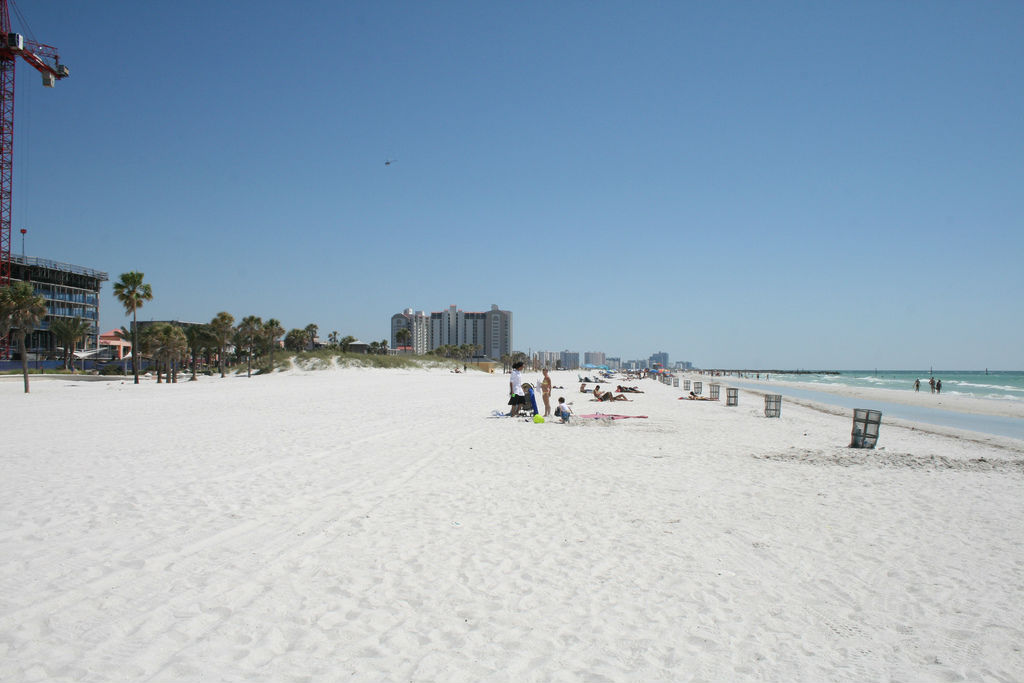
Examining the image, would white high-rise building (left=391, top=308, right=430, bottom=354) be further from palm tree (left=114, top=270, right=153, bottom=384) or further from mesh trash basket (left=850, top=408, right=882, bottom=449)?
mesh trash basket (left=850, top=408, right=882, bottom=449)

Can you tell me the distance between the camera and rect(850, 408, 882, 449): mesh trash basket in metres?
11.5

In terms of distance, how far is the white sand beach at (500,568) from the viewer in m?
3.16

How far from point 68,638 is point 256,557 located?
4.70ft

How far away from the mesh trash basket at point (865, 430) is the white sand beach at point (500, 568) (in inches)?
79.9

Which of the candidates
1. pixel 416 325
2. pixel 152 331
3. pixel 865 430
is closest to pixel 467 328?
pixel 416 325

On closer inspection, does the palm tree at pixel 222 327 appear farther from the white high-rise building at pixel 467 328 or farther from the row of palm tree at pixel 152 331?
the white high-rise building at pixel 467 328

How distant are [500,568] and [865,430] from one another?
10.6 meters

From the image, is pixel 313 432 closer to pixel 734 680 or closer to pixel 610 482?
pixel 610 482

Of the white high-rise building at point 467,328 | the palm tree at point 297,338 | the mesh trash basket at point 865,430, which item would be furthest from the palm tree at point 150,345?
the white high-rise building at point 467,328

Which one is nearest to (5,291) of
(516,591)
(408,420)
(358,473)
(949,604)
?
(408,420)

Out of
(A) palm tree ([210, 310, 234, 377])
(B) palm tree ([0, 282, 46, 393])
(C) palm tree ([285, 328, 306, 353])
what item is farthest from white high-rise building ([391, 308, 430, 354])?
(B) palm tree ([0, 282, 46, 393])

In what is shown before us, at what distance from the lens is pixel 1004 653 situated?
335 cm

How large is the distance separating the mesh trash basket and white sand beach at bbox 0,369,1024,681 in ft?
6.66

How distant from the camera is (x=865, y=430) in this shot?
38.0 feet
